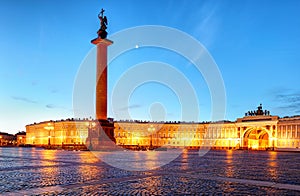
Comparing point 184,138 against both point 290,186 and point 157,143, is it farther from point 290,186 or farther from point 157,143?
point 290,186

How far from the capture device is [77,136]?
12812 cm

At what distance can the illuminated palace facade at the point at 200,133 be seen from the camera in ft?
374

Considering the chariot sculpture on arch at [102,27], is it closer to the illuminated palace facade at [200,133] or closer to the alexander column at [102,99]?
the alexander column at [102,99]

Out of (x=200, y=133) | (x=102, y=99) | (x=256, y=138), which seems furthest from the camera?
(x=200, y=133)

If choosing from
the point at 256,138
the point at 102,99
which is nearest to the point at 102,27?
the point at 102,99

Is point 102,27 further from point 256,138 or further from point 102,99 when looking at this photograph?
point 256,138

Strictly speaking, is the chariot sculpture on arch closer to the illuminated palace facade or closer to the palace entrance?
the illuminated palace facade

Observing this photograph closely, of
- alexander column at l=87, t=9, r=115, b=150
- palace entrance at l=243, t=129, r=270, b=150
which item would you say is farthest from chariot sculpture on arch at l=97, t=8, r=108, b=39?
palace entrance at l=243, t=129, r=270, b=150

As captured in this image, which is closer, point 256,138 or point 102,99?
point 102,99

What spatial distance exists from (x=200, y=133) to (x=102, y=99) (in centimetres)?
9927

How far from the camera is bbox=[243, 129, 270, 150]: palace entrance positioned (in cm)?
12206

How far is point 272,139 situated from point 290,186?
111 metres

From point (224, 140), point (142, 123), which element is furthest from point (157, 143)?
point (224, 140)

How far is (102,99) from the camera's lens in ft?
133
